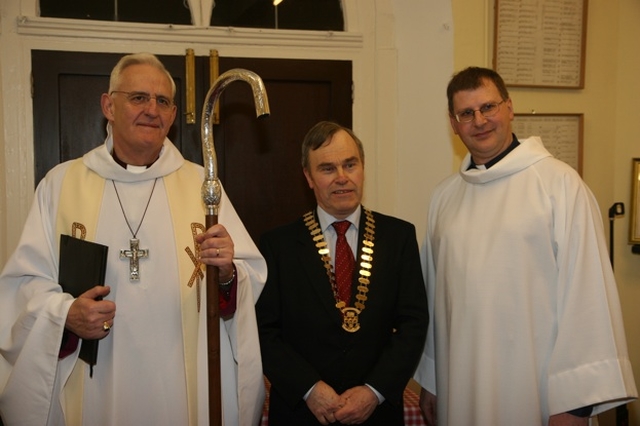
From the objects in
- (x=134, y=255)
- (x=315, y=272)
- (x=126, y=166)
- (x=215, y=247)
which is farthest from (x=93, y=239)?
(x=315, y=272)

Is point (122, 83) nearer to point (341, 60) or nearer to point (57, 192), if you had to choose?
point (57, 192)

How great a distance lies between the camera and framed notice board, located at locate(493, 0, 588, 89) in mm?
4125

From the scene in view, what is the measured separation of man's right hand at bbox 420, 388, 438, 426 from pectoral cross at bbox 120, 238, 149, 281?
148cm

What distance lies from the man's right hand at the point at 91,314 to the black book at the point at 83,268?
44 millimetres

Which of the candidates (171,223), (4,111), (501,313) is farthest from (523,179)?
(4,111)

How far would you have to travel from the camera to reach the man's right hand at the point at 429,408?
3104 mm

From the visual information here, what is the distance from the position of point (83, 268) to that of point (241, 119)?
194 centimetres

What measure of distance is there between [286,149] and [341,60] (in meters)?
0.70

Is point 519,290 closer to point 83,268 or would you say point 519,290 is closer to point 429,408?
point 429,408

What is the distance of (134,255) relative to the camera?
8.46ft

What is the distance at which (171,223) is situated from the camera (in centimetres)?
271

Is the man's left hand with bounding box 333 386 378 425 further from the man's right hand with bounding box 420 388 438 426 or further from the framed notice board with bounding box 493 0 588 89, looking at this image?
the framed notice board with bounding box 493 0 588 89

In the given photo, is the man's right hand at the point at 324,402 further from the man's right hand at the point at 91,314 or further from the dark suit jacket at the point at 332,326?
the man's right hand at the point at 91,314

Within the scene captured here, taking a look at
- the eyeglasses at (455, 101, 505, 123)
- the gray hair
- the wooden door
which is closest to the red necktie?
the gray hair
